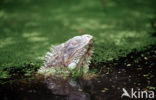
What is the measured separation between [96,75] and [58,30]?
13.4ft

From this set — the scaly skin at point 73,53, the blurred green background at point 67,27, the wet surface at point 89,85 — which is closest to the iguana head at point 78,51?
the scaly skin at point 73,53

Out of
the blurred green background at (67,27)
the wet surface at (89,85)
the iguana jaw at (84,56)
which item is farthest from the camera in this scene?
the blurred green background at (67,27)

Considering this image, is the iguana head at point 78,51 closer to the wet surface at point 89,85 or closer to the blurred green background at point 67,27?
the wet surface at point 89,85

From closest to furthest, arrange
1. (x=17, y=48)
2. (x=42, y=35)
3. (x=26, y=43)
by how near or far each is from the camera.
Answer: (x=17, y=48)
(x=26, y=43)
(x=42, y=35)

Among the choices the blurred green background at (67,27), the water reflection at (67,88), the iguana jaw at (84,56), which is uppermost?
the blurred green background at (67,27)

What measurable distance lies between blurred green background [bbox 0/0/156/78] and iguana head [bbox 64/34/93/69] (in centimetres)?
94

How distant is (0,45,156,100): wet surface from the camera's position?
4.08m

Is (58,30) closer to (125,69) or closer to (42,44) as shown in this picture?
(42,44)

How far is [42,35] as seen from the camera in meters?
8.05

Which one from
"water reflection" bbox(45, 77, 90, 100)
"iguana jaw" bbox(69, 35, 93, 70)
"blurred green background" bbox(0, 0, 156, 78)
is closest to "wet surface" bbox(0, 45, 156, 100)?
"water reflection" bbox(45, 77, 90, 100)

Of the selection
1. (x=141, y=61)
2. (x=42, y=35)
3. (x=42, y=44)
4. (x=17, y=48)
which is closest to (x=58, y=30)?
(x=42, y=35)

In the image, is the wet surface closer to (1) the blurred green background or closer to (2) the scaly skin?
(2) the scaly skin

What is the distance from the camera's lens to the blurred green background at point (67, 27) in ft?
20.6

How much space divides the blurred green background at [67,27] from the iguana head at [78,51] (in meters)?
0.94
